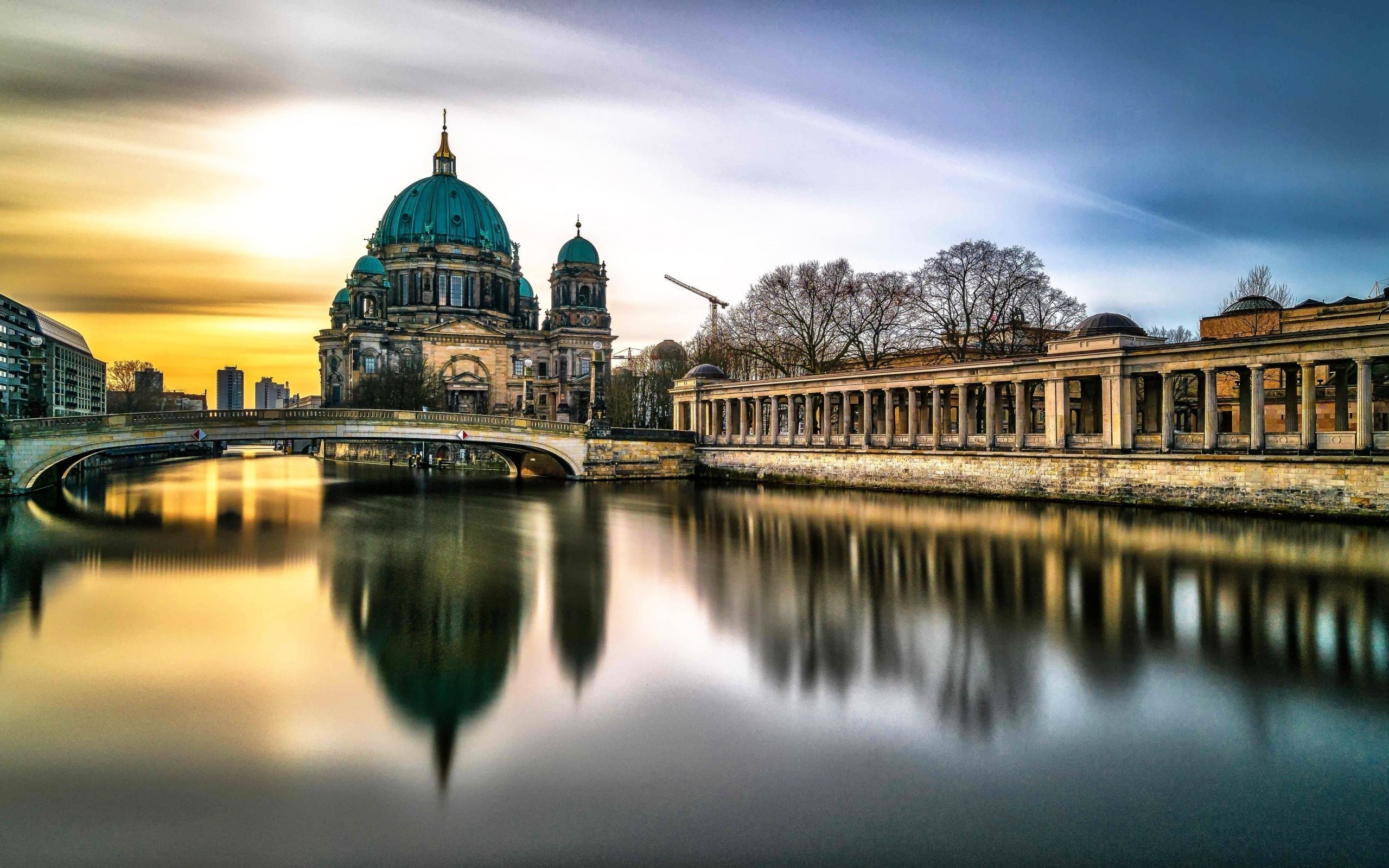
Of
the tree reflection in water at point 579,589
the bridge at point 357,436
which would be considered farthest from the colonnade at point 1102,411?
the tree reflection in water at point 579,589

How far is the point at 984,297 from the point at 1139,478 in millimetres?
20731

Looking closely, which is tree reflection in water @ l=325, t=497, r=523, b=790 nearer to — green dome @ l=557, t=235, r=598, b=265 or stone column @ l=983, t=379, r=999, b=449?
stone column @ l=983, t=379, r=999, b=449

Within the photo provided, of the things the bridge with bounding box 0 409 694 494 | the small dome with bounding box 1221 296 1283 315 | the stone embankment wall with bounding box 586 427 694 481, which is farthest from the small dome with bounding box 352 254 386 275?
the small dome with bounding box 1221 296 1283 315

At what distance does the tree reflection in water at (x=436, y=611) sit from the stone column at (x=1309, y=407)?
23.6 m

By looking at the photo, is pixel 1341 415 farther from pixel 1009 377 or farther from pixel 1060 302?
pixel 1060 302

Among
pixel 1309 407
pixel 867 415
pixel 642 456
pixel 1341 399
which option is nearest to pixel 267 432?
pixel 642 456

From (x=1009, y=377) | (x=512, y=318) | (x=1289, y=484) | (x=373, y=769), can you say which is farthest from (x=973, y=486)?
(x=512, y=318)

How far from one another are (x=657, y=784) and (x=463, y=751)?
2.00 metres

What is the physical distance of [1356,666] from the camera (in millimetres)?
10820

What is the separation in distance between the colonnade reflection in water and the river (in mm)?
99

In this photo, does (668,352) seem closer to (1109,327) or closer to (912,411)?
(912,411)

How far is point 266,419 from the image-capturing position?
4091 cm

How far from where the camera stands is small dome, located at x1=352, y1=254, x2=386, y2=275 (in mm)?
87250

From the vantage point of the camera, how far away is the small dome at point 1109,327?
3234 cm
